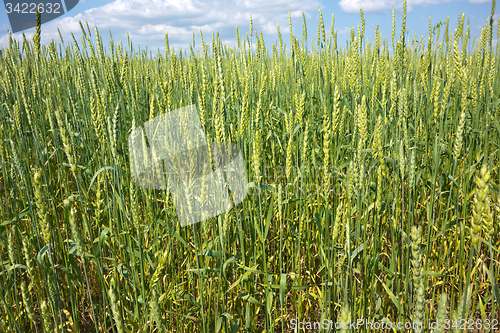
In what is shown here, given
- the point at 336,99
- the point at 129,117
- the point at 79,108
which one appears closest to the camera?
the point at 336,99

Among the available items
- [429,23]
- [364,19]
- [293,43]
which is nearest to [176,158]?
[293,43]

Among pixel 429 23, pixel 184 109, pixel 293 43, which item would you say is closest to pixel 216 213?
pixel 184 109

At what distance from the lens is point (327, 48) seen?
2146 mm

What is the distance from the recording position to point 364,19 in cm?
204

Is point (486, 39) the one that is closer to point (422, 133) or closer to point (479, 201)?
point (422, 133)

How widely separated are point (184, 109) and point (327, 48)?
1.47 m

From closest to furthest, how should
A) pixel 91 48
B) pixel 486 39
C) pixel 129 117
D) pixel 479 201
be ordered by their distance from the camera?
pixel 479 201 < pixel 91 48 < pixel 486 39 < pixel 129 117

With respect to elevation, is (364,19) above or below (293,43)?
above

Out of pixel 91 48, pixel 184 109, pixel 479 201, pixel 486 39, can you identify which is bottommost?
pixel 479 201

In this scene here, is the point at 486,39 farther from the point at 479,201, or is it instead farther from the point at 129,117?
the point at 129,117

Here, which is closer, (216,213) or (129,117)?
(216,213)

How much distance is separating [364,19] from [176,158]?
5.39 feet
